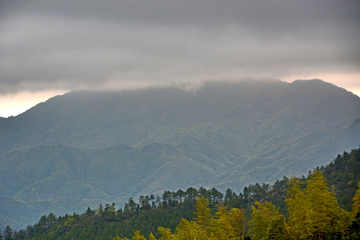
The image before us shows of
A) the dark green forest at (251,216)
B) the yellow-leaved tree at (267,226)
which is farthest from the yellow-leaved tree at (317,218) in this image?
the yellow-leaved tree at (267,226)

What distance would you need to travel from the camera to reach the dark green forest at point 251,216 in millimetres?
60775

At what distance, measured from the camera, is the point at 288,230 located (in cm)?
6241

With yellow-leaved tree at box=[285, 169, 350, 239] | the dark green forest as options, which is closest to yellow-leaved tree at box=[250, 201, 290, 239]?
the dark green forest

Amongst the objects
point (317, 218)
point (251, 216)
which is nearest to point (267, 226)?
point (317, 218)

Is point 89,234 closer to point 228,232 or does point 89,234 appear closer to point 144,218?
point 144,218

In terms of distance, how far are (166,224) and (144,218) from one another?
18.0 metres

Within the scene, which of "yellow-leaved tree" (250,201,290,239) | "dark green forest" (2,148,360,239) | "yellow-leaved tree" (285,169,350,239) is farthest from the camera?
"yellow-leaved tree" (250,201,290,239)

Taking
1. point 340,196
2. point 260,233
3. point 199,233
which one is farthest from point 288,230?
point 340,196

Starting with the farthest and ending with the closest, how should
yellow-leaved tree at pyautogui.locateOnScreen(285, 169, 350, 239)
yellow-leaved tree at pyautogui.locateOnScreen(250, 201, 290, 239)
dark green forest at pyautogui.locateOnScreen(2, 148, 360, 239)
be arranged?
yellow-leaved tree at pyautogui.locateOnScreen(250, 201, 290, 239) → dark green forest at pyautogui.locateOnScreen(2, 148, 360, 239) → yellow-leaved tree at pyautogui.locateOnScreen(285, 169, 350, 239)

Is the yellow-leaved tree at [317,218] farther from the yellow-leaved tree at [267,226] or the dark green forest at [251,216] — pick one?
the yellow-leaved tree at [267,226]

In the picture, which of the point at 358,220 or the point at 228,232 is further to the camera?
the point at 228,232

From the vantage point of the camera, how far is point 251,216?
4166 inches

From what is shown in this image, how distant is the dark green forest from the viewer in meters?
60.8

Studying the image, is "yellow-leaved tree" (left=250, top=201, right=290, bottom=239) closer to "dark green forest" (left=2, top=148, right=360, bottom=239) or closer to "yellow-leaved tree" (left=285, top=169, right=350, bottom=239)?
"dark green forest" (left=2, top=148, right=360, bottom=239)
